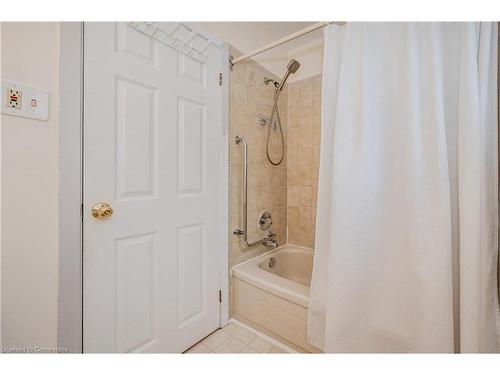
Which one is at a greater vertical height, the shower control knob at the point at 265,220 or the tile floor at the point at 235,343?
the shower control knob at the point at 265,220

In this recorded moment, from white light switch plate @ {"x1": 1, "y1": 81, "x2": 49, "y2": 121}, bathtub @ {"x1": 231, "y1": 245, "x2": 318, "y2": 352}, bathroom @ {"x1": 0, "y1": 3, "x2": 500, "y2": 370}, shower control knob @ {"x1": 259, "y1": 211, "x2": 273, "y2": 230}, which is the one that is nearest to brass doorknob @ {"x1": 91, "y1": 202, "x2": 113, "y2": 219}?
bathroom @ {"x1": 0, "y1": 3, "x2": 500, "y2": 370}

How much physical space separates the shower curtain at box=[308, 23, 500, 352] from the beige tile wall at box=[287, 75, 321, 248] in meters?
0.79

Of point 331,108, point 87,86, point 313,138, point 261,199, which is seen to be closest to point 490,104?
point 331,108

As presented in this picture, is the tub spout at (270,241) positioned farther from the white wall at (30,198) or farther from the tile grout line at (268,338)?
the white wall at (30,198)

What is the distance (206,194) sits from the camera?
4.17 ft

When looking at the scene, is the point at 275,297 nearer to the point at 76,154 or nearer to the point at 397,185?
the point at 397,185

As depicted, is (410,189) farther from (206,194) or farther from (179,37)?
(179,37)

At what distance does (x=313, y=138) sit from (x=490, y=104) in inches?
42.9

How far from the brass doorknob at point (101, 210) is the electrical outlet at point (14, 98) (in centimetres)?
40

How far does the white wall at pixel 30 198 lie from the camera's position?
0.71 m

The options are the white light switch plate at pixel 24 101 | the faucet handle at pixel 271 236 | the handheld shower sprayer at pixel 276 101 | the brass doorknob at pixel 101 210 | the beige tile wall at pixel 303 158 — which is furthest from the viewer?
the beige tile wall at pixel 303 158

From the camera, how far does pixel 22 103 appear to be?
71 centimetres

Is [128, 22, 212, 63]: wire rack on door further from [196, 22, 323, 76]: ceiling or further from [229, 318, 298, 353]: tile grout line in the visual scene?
[229, 318, 298, 353]: tile grout line

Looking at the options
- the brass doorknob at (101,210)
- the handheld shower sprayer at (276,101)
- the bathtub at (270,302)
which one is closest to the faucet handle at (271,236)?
the bathtub at (270,302)
